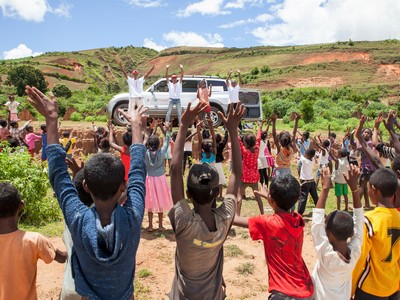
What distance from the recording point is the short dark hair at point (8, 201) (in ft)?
7.95

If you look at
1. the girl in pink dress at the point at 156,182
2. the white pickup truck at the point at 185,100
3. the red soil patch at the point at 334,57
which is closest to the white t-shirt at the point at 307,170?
the girl in pink dress at the point at 156,182

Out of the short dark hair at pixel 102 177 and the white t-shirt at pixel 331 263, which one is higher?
the short dark hair at pixel 102 177

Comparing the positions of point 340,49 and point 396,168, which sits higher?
point 340,49

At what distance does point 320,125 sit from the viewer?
20906mm

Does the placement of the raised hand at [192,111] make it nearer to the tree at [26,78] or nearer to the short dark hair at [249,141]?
the short dark hair at [249,141]

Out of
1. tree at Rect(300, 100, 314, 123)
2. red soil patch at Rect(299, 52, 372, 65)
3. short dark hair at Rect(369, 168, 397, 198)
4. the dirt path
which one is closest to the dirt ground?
the dirt path

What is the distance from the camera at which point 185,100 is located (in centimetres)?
1438

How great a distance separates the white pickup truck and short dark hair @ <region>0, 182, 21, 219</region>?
1043cm

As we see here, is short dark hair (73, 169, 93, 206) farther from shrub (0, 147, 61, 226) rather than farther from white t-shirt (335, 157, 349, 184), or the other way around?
white t-shirt (335, 157, 349, 184)

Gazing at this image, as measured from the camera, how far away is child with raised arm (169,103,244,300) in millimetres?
2375

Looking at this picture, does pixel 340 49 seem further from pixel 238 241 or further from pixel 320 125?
pixel 238 241

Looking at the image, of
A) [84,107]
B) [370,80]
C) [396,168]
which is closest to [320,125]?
[84,107]

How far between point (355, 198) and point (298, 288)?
82cm

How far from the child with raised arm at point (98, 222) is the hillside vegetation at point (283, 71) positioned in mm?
25228
